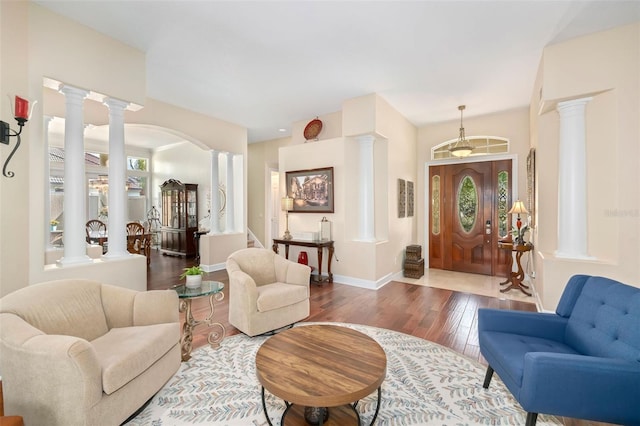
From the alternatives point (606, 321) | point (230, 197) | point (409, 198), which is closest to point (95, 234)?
point (230, 197)

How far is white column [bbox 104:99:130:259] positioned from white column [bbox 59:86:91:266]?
308 mm

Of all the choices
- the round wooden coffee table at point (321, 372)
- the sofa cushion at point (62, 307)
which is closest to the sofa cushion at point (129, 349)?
A: the sofa cushion at point (62, 307)

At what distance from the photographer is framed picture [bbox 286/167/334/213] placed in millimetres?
5168

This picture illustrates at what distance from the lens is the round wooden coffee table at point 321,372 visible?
1.41 meters

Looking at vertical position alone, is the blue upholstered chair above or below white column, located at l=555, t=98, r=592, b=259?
below

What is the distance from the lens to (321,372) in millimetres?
1585

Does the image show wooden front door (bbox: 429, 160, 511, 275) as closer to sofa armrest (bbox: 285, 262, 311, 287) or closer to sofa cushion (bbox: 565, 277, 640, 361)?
sofa cushion (bbox: 565, 277, 640, 361)

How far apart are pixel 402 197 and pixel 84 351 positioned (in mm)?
5121

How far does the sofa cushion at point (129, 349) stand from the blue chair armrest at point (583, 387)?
221 cm

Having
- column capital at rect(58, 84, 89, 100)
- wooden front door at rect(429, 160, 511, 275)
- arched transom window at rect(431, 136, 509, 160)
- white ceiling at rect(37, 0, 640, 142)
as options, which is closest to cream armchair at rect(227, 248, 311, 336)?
column capital at rect(58, 84, 89, 100)

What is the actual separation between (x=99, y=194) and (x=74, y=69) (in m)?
6.97

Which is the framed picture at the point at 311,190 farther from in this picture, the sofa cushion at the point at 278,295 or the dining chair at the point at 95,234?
the dining chair at the point at 95,234

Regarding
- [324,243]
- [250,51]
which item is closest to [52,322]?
[250,51]

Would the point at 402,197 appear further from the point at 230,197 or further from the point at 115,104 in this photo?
the point at 115,104
